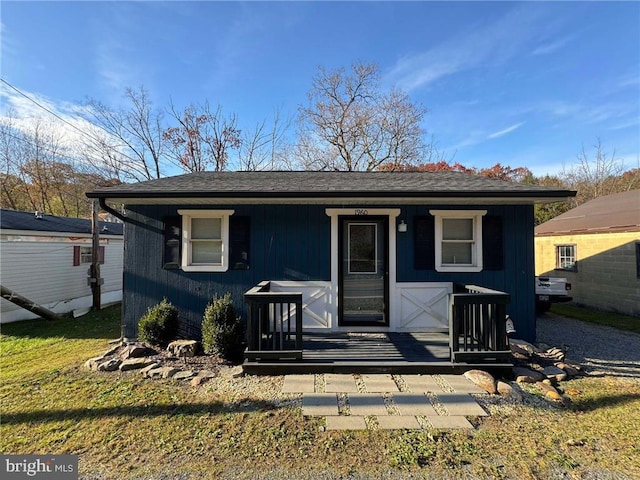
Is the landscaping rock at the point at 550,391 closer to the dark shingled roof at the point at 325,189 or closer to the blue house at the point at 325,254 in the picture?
the blue house at the point at 325,254

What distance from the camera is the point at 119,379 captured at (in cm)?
403

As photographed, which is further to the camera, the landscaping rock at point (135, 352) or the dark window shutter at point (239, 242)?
the dark window shutter at point (239, 242)

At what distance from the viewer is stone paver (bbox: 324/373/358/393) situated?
3.61 metres

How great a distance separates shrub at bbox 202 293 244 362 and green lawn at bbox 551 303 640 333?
29.2 ft

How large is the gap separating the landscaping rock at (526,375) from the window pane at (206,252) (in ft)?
16.2

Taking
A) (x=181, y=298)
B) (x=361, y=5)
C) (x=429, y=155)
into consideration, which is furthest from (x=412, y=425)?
(x=429, y=155)

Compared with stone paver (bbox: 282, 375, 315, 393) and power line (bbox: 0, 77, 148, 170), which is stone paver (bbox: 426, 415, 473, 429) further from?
power line (bbox: 0, 77, 148, 170)

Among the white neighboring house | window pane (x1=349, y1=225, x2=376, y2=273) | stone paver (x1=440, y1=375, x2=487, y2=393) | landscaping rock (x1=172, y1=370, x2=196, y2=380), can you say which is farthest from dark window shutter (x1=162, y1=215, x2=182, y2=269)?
the white neighboring house

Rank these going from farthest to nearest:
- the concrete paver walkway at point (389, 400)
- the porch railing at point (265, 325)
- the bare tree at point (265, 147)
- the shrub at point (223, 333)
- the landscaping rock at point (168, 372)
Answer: the bare tree at point (265, 147)
the shrub at point (223, 333)
the landscaping rock at point (168, 372)
the porch railing at point (265, 325)
the concrete paver walkway at point (389, 400)

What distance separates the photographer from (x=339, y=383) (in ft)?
12.4

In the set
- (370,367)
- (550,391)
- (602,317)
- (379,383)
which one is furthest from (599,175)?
(379,383)

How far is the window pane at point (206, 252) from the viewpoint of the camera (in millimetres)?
5613

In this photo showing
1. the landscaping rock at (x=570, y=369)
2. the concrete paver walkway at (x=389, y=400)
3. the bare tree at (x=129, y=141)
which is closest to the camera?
the concrete paver walkway at (x=389, y=400)

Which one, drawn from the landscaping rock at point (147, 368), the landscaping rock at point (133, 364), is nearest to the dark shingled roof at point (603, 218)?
the landscaping rock at point (147, 368)
